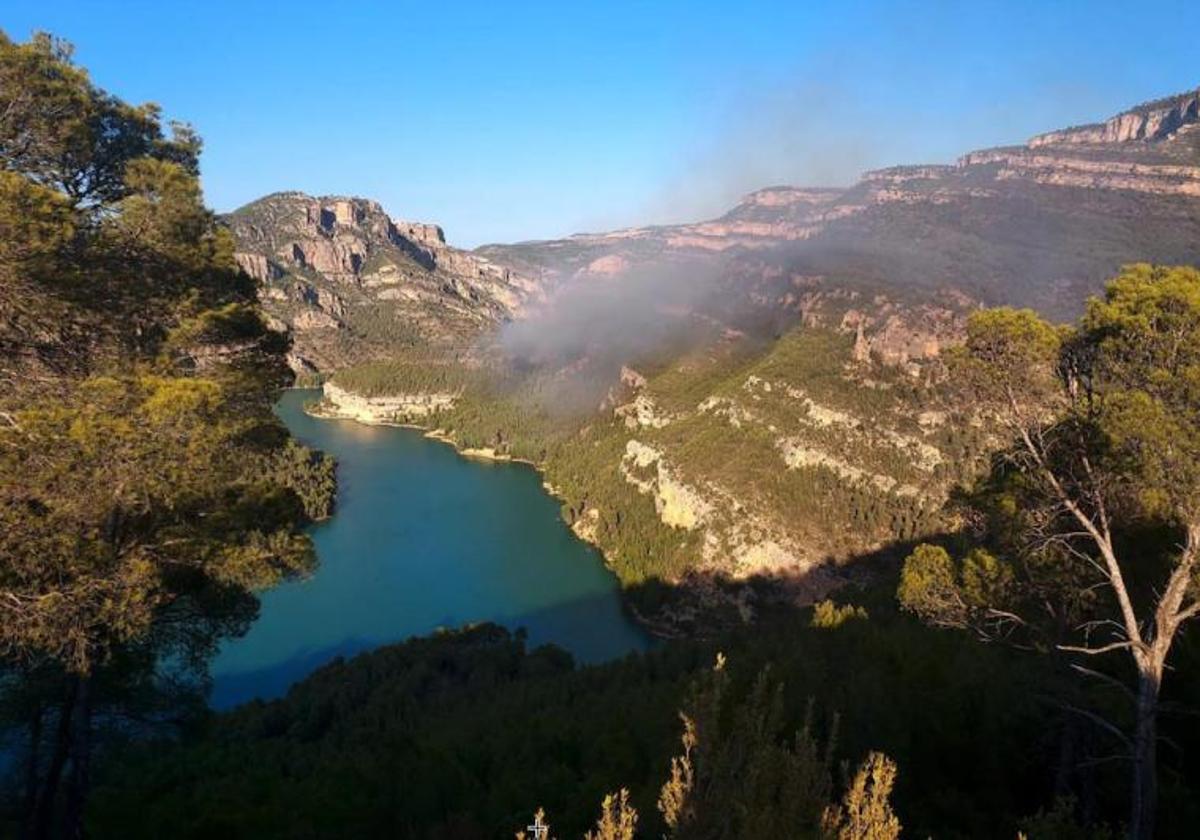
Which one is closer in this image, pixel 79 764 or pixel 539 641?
pixel 79 764

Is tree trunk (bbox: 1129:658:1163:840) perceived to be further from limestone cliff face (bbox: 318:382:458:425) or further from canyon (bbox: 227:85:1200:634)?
limestone cliff face (bbox: 318:382:458:425)

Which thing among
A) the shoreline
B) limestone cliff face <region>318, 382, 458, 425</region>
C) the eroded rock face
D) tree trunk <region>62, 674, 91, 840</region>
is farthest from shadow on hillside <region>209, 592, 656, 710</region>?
limestone cliff face <region>318, 382, 458, 425</region>

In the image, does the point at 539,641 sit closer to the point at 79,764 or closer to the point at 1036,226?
the point at 79,764

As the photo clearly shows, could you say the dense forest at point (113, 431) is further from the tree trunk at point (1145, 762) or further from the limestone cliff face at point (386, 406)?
the limestone cliff face at point (386, 406)

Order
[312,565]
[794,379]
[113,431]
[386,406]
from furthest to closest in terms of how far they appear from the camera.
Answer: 1. [386,406]
2. [794,379]
3. [312,565]
4. [113,431]

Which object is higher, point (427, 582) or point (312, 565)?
point (312, 565)

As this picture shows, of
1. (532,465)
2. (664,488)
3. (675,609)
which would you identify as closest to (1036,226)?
(532,465)

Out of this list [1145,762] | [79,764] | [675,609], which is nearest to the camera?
[1145,762]

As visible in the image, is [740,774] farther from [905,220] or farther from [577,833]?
[905,220]
